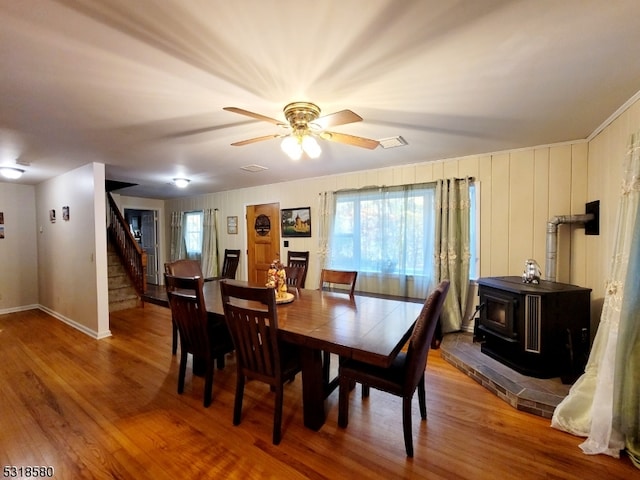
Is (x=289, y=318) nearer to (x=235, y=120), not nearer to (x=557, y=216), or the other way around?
(x=235, y=120)

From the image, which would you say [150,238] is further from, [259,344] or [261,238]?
[259,344]

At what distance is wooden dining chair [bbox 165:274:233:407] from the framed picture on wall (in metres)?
2.70

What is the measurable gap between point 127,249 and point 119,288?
728 millimetres

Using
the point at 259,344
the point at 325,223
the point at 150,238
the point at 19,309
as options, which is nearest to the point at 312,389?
the point at 259,344

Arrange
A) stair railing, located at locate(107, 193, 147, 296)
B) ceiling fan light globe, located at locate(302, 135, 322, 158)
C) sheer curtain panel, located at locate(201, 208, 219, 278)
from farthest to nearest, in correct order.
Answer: sheer curtain panel, located at locate(201, 208, 219, 278) → stair railing, located at locate(107, 193, 147, 296) → ceiling fan light globe, located at locate(302, 135, 322, 158)

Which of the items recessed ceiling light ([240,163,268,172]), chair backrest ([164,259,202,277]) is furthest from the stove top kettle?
chair backrest ([164,259,202,277])

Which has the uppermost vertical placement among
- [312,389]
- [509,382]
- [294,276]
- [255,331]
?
[294,276]

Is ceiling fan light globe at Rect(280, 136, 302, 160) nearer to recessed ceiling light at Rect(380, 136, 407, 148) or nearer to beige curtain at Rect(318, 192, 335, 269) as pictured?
recessed ceiling light at Rect(380, 136, 407, 148)

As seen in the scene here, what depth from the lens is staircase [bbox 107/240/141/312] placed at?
4945 mm

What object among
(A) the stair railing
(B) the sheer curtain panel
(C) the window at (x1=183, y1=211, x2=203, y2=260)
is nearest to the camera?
(A) the stair railing

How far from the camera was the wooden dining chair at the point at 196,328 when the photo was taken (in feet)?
6.79

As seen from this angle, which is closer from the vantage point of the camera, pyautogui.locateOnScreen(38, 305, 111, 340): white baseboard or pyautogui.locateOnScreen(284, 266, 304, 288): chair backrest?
pyautogui.locateOnScreen(284, 266, 304, 288): chair backrest

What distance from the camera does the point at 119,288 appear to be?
5.07 meters

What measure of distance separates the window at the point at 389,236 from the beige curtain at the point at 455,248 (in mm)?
136
